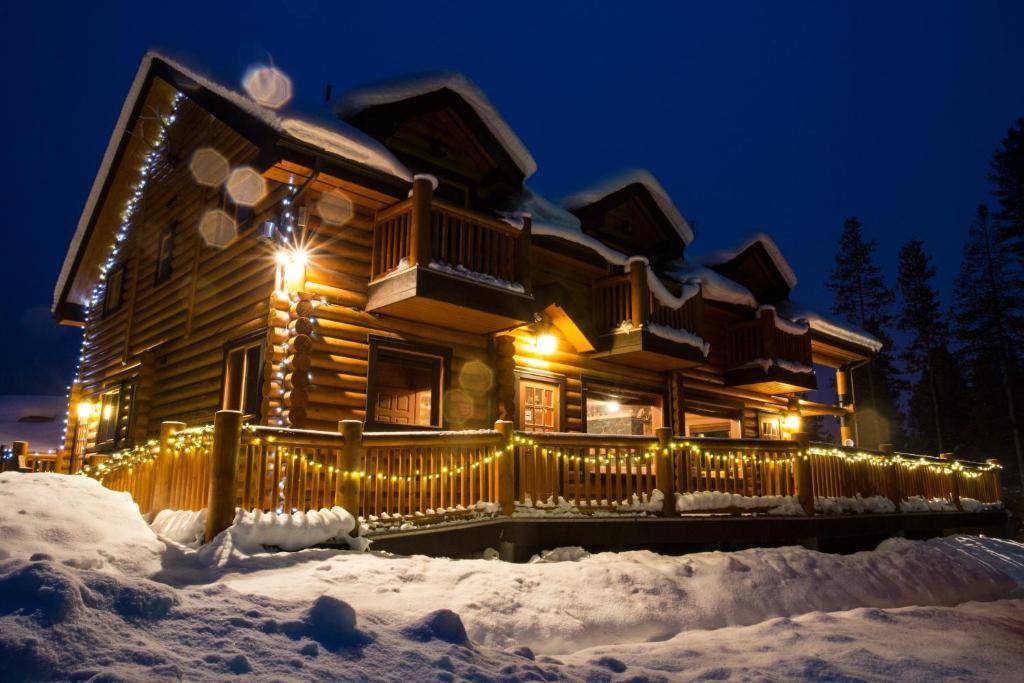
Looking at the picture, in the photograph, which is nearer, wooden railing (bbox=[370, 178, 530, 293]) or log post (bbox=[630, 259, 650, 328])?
wooden railing (bbox=[370, 178, 530, 293])

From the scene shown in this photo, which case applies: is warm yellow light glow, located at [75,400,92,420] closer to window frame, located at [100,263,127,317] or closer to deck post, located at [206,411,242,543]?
window frame, located at [100,263,127,317]

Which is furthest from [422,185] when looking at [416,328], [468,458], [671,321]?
[671,321]

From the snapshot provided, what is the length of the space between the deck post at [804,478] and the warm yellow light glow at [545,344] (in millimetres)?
5266

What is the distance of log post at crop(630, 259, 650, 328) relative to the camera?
14.6 meters

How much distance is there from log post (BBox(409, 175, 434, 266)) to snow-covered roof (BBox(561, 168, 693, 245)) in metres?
6.64

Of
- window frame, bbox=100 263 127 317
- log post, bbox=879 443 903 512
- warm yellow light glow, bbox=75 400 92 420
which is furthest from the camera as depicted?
warm yellow light glow, bbox=75 400 92 420

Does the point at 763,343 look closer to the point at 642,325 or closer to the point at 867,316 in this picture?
the point at 642,325

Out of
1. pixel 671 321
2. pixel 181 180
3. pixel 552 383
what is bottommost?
pixel 552 383

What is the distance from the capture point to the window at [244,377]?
446 inches

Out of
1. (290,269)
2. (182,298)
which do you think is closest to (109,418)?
(182,298)

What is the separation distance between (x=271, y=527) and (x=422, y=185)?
19.4 ft

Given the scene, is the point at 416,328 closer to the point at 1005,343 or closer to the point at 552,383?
the point at 552,383

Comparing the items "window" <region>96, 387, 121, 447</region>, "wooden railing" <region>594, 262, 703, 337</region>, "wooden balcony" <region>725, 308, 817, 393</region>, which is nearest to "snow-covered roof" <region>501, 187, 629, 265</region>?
"wooden railing" <region>594, 262, 703, 337</region>

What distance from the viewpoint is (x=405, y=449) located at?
8352 millimetres
